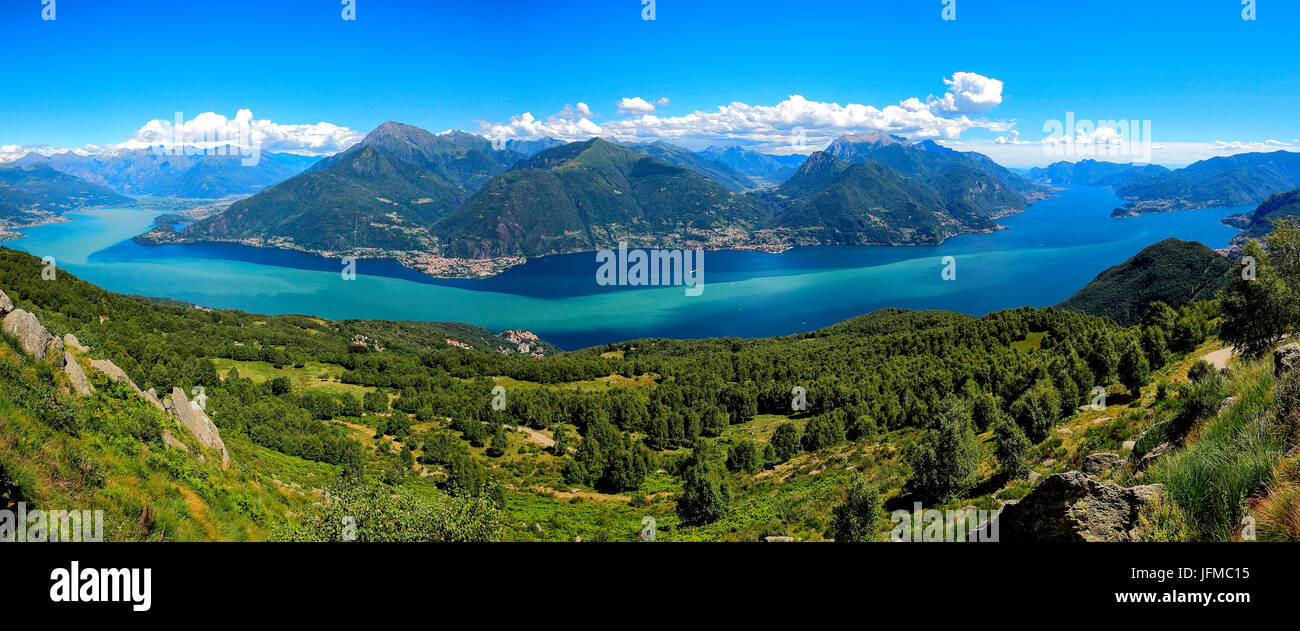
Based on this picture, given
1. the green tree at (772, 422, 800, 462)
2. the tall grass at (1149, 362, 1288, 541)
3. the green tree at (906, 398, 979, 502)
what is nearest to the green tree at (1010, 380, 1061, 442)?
the green tree at (906, 398, 979, 502)

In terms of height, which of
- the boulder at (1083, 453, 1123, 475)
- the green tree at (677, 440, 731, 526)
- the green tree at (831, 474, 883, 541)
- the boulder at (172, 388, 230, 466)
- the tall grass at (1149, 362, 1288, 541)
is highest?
the tall grass at (1149, 362, 1288, 541)

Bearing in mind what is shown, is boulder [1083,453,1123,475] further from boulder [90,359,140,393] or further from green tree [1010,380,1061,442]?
boulder [90,359,140,393]

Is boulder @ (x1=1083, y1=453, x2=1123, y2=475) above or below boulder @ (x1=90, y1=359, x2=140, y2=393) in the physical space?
below

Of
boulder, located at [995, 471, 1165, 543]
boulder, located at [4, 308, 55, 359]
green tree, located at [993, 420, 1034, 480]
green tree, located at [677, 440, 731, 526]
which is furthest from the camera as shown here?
green tree, located at [677, 440, 731, 526]

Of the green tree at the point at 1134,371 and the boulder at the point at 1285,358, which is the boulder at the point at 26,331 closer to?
the boulder at the point at 1285,358

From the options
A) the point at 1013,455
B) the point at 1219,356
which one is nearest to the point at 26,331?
the point at 1013,455

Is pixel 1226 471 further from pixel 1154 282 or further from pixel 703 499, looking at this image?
pixel 1154 282
